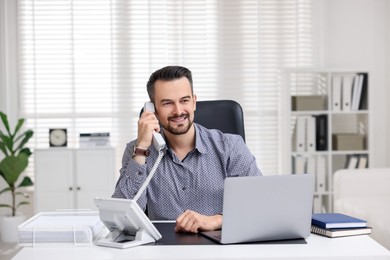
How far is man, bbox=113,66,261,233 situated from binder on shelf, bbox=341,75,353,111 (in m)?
2.77

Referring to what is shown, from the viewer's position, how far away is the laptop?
2.08 m

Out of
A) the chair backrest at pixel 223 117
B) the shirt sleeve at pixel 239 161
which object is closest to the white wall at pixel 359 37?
the chair backrest at pixel 223 117

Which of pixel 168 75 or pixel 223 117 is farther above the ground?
pixel 168 75

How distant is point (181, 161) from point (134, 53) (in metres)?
3.09

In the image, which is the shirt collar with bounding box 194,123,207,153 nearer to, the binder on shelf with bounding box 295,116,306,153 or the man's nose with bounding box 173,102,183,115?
the man's nose with bounding box 173,102,183,115

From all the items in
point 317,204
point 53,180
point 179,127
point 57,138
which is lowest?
point 317,204

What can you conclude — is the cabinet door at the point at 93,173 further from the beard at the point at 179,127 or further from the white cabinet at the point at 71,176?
the beard at the point at 179,127

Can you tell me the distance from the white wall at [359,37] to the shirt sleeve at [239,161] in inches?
121

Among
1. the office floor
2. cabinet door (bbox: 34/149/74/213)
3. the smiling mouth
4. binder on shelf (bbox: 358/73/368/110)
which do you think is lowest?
the office floor

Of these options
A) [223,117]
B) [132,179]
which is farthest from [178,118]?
[223,117]

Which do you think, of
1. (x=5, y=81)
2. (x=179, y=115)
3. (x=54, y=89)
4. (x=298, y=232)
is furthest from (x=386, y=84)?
(x=298, y=232)

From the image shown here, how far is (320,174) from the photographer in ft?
18.1

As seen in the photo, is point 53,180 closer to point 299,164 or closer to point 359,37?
point 299,164

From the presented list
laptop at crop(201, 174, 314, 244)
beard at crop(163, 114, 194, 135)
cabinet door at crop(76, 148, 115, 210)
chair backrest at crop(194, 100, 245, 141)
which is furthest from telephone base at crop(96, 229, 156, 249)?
cabinet door at crop(76, 148, 115, 210)
